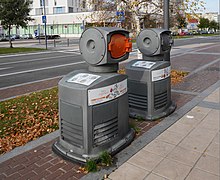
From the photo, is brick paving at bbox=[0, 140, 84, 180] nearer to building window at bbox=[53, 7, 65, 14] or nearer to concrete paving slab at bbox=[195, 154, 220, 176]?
concrete paving slab at bbox=[195, 154, 220, 176]

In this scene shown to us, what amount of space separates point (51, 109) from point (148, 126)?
2.52 metres

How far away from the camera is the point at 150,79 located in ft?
16.1

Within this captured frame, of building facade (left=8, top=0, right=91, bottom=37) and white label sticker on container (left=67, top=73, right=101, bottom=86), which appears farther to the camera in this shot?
building facade (left=8, top=0, right=91, bottom=37)

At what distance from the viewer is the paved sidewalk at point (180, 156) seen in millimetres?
3242

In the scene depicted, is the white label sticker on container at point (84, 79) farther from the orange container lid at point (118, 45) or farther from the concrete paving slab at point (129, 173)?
the concrete paving slab at point (129, 173)

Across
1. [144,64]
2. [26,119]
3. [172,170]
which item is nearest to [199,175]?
[172,170]

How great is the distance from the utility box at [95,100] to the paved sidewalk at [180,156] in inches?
19.1

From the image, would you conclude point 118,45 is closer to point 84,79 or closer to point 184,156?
point 84,79

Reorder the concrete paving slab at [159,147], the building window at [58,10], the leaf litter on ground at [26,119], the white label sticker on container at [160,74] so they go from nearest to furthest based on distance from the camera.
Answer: the concrete paving slab at [159,147] < the leaf litter on ground at [26,119] < the white label sticker on container at [160,74] < the building window at [58,10]

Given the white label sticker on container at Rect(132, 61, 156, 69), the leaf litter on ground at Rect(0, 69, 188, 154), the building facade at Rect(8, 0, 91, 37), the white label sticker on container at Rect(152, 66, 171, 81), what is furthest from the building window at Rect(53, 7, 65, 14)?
the white label sticker on container at Rect(152, 66, 171, 81)

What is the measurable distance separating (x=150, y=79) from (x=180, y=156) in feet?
5.67

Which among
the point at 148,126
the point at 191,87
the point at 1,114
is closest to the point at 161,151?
the point at 148,126

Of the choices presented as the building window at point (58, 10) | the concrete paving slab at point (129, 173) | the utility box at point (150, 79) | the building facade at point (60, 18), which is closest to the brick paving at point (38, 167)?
the concrete paving slab at point (129, 173)

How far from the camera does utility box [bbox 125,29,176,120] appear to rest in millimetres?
4977
